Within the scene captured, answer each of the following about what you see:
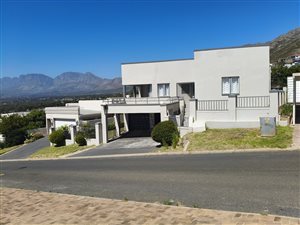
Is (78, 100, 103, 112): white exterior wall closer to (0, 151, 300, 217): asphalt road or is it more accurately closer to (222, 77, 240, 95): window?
(222, 77, 240, 95): window

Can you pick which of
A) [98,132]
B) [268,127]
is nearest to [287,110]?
[268,127]

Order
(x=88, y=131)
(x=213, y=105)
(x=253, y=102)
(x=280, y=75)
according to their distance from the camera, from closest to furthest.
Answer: (x=253, y=102) → (x=213, y=105) → (x=88, y=131) → (x=280, y=75)

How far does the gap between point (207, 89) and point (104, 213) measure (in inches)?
766

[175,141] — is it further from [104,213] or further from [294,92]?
[104,213]

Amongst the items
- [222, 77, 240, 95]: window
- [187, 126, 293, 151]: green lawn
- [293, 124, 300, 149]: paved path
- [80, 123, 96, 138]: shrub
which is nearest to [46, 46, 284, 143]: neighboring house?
[222, 77, 240, 95]: window

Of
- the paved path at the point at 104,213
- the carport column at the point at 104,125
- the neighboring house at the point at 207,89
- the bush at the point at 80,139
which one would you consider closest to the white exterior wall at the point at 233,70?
the neighboring house at the point at 207,89

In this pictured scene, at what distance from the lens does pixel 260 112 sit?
22.6 metres

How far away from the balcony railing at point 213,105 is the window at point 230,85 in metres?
2.79

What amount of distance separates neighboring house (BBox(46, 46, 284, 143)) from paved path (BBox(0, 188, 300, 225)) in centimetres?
1371

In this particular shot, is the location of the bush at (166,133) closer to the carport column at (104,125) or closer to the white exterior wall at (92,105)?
the carport column at (104,125)

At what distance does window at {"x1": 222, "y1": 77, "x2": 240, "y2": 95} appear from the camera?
26.0 m

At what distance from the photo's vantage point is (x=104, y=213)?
339 inches

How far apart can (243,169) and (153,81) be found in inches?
851

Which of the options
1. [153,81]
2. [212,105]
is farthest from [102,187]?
[153,81]
